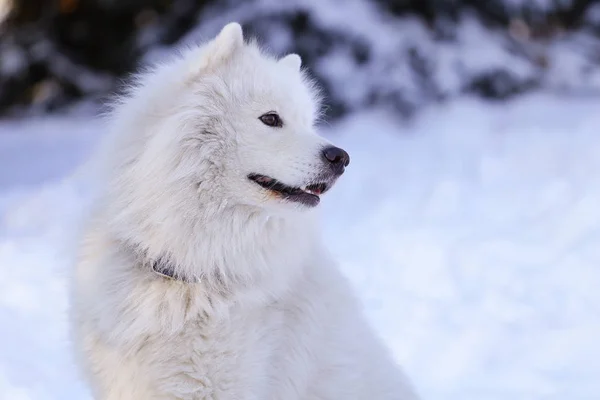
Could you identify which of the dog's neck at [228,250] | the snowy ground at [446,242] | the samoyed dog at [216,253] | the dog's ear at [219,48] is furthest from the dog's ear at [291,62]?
the snowy ground at [446,242]

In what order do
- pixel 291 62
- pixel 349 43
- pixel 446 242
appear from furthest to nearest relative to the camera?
pixel 349 43 → pixel 446 242 → pixel 291 62

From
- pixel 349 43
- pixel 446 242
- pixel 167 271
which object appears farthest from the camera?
pixel 349 43

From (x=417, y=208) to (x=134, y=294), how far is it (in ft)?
18.0

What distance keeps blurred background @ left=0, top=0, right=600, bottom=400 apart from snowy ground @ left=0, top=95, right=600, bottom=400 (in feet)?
0.07

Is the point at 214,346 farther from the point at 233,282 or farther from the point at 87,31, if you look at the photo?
the point at 87,31

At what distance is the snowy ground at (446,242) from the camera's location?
5457 mm

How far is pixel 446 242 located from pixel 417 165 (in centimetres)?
190

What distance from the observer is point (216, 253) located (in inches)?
132

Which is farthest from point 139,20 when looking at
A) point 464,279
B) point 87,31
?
point 464,279

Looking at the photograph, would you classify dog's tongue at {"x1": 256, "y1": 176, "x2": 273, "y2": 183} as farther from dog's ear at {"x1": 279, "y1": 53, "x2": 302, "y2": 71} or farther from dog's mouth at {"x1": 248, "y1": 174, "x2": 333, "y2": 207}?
dog's ear at {"x1": 279, "y1": 53, "x2": 302, "y2": 71}

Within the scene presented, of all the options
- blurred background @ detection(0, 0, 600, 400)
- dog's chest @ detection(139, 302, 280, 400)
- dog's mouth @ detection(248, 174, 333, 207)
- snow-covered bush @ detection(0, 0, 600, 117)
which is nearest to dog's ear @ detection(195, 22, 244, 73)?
dog's mouth @ detection(248, 174, 333, 207)

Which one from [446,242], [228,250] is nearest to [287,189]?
[228,250]

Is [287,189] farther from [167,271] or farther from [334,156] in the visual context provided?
[167,271]

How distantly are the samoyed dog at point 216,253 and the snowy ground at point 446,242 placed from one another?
460mm
